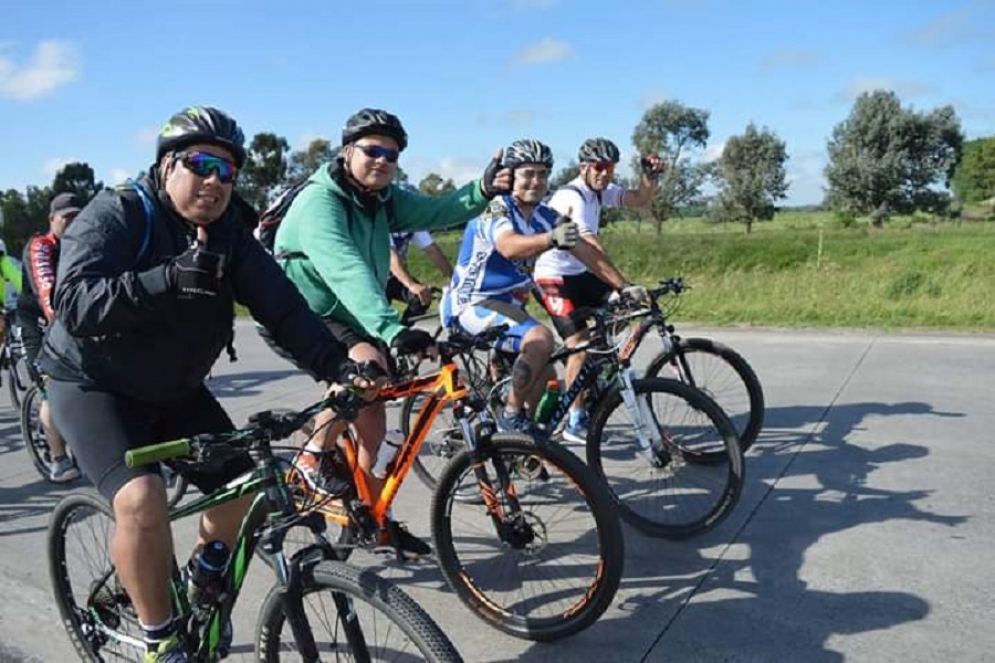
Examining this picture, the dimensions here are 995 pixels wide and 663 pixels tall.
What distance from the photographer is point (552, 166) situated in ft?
15.2

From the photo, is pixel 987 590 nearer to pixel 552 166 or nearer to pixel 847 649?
pixel 847 649

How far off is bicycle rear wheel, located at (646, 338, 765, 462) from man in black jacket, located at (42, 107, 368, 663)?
111 inches

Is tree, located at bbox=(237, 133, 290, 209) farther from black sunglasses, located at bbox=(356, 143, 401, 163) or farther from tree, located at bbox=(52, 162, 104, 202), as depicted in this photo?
black sunglasses, located at bbox=(356, 143, 401, 163)

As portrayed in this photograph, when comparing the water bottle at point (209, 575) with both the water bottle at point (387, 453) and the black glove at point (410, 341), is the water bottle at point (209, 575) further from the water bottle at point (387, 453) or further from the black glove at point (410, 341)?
the water bottle at point (387, 453)

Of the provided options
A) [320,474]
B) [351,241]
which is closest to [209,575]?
[320,474]

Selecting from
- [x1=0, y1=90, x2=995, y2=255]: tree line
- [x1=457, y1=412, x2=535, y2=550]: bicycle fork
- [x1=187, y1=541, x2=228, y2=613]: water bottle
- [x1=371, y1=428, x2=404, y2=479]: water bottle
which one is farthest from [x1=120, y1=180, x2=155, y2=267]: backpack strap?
[x1=0, y1=90, x2=995, y2=255]: tree line

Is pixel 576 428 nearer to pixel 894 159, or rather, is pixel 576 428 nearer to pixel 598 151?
pixel 598 151

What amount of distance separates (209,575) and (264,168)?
44.6 metres

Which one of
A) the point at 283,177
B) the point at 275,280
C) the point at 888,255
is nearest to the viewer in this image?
the point at 275,280

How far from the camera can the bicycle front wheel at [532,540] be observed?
10.1 feet

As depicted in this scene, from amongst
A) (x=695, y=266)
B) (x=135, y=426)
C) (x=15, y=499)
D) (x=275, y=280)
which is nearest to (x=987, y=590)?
(x=275, y=280)

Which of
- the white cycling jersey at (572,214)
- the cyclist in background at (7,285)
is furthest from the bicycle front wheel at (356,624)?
the cyclist in background at (7,285)

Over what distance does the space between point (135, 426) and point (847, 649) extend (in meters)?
2.73

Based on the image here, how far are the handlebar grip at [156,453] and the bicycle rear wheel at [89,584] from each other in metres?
0.93
